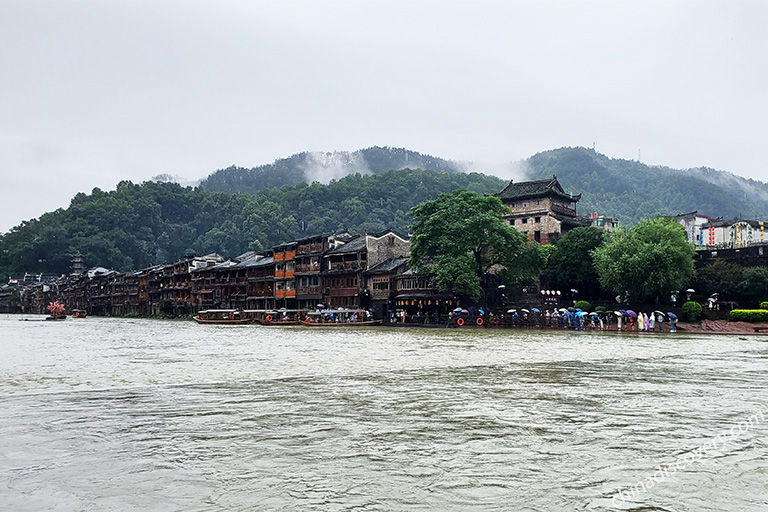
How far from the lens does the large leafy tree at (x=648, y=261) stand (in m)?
47.5

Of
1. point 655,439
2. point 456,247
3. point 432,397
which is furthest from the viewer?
point 456,247

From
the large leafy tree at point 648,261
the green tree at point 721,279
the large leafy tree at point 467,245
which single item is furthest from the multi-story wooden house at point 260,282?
the green tree at point 721,279

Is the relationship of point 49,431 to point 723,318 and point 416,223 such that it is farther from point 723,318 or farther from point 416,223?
point 416,223

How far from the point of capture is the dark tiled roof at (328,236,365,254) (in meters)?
72.3

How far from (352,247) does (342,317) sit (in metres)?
9.29

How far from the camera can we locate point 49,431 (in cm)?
819

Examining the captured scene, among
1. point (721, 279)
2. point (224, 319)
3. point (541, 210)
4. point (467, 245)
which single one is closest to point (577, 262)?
point (467, 245)

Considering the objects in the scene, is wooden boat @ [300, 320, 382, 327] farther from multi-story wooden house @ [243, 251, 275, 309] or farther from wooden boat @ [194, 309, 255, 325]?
multi-story wooden house @ [243, 251, 275, 309]

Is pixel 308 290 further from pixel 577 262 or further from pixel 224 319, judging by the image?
pixel 577 262

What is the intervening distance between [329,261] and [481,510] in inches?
2818

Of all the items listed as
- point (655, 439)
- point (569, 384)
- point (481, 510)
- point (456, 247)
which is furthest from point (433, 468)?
point (456, 247)

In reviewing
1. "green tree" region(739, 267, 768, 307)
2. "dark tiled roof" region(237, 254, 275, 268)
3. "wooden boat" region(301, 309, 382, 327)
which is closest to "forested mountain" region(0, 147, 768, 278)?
"dark tiled roof" region(237, 254, 275, 268)

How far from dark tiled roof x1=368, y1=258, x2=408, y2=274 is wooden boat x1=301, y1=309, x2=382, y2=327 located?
4.79 meters

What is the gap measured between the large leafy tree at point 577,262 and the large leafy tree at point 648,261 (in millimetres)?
6677
